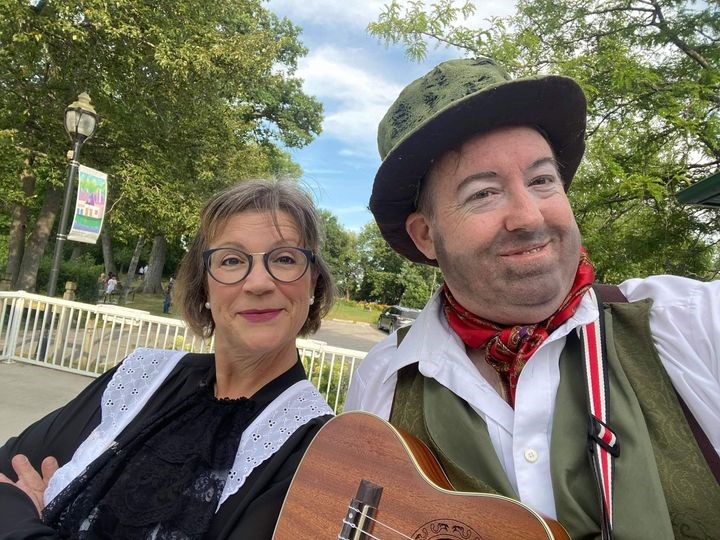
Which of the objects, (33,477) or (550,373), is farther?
(33,477)

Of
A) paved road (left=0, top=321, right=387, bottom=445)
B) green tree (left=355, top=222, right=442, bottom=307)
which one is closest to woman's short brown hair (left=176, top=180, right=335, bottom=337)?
paved road (left=0, top=321, right=387, bottom=445)

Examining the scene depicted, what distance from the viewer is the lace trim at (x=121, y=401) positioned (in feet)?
5.43

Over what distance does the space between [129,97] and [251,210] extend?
36.6 ft

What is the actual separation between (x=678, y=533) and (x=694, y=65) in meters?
5.63

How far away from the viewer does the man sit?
107cm

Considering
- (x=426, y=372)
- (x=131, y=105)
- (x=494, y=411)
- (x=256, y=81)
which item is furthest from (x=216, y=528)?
(x=256, y=81)

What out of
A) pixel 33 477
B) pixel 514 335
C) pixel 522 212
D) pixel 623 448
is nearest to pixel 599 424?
pixel 623 448

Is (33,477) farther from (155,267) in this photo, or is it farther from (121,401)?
(155,267)

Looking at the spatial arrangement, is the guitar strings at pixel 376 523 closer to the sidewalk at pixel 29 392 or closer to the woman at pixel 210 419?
the woman at pixel 210 419

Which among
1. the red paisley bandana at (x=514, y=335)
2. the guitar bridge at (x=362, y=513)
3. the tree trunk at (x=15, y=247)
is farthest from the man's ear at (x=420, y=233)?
the tree trunk at (x=15, y=247)

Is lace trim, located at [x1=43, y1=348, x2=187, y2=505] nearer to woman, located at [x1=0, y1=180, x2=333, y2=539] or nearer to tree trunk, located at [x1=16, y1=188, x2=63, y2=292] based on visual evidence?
woman, located at [x1=0, y1=180, x2=333, y2=539]

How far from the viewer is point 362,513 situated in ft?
4.04

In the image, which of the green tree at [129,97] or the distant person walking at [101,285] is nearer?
the green tree at [129,97]

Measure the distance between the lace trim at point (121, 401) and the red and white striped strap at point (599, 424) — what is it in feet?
4.92
